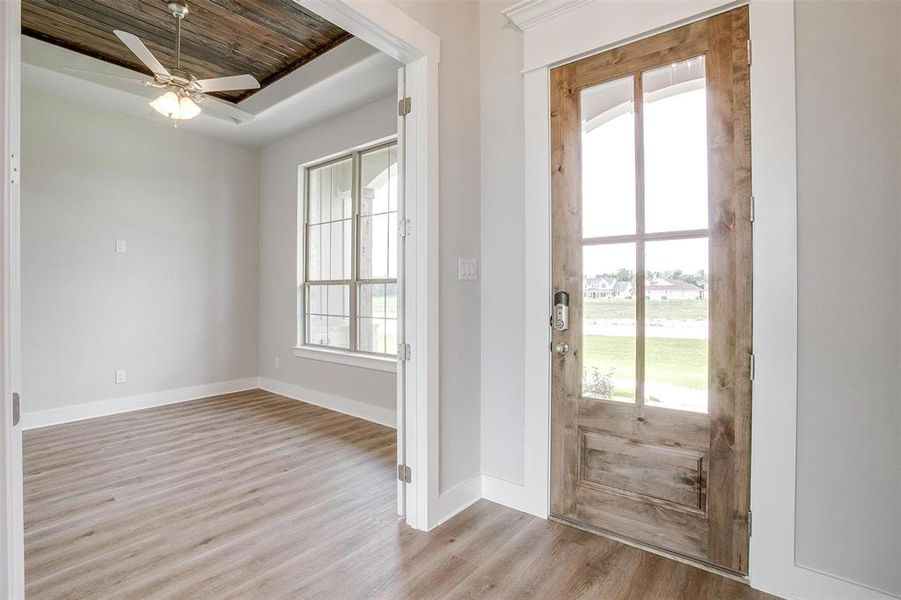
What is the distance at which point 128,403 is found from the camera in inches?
177

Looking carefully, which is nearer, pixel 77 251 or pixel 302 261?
pixel 77 251

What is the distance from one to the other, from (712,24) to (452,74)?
4.09ft

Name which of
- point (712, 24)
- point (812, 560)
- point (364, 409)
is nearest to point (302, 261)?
point (364, 409)

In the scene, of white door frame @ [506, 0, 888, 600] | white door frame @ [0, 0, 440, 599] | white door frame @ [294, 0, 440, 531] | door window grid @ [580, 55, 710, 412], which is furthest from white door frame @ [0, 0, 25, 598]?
white door frame @ [506, 0, 888, 600]

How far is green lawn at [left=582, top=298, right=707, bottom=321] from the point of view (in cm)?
194

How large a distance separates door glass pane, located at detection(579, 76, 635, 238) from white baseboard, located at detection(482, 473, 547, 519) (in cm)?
146

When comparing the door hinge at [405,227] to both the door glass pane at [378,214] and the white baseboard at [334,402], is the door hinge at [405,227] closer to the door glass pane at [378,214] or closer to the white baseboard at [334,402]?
the door glass pane at [378,214]

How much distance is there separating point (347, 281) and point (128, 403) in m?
2.59

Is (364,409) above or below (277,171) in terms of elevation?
below

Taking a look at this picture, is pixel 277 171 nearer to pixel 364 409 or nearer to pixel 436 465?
pixel 364 409

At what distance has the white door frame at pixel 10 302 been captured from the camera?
104 centimetres

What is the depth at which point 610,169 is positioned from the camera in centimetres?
215

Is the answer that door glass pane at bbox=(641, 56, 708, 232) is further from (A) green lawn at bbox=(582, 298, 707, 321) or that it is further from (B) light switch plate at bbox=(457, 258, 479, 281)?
(B) light switch plate at bbox=(457, 258, 479, 281)

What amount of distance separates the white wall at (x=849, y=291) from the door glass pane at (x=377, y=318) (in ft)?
A: 10.2
